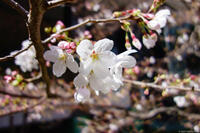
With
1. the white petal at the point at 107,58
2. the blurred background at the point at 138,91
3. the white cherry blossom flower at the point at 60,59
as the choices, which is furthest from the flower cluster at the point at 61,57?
the blurred background at the point at 138,91

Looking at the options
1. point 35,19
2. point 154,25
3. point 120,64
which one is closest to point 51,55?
point 35,19

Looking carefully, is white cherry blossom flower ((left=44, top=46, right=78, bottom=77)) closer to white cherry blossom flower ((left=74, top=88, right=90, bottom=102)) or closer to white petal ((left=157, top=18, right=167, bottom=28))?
white cherry blossom flower ((left=74, top=88, right=90, bottom=102))

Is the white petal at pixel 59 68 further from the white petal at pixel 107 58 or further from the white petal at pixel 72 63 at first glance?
the white petal at pixel 107 58

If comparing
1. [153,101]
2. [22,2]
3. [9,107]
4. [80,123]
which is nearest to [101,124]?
[80,123]

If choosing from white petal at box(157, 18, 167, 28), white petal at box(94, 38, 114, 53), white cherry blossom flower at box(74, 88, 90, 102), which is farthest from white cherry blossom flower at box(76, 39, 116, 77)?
white petal at box(157, 18, 167, 28)

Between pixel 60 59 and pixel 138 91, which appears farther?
pixel 138 91

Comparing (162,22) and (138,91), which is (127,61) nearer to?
(162,22)
